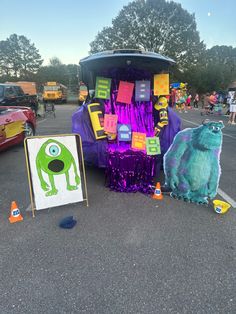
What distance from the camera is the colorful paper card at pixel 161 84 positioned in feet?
12.3

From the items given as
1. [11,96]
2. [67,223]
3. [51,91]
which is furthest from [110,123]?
[51,91]

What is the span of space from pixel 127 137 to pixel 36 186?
1589 mm

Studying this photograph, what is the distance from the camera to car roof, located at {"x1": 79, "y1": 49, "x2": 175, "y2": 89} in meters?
3.45

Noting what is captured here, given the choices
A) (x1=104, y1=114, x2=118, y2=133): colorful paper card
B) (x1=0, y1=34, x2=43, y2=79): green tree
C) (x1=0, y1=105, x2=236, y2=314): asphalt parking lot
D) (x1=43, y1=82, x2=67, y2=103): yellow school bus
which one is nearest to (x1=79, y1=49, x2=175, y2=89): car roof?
(x1=104, y1=114, x2=118, y2=133): colorful paper card

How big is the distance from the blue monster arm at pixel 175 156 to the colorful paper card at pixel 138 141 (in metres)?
0.45

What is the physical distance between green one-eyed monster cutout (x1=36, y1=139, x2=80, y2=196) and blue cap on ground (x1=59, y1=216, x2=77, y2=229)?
1.33 ft

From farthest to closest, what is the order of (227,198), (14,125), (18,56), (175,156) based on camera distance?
(18,56) → (14,125) → (227,198) → (175,156)

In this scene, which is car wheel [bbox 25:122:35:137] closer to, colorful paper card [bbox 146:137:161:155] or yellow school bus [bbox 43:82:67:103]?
colorful paper card [bbox 146:137:161:155]

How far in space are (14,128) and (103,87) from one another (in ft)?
10.1

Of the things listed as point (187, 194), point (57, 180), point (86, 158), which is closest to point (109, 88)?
point (86, 158)

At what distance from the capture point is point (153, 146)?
365 cm

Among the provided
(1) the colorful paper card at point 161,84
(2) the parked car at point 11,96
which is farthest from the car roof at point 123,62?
(2) the parked car at point 11,96

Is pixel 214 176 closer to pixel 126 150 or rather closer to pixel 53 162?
pixel 126 150

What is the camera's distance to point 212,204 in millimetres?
3326
